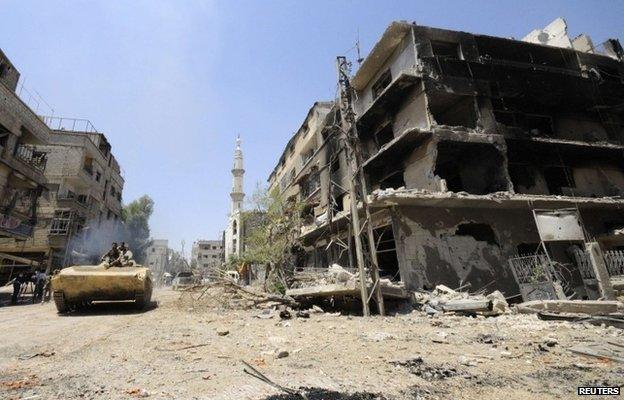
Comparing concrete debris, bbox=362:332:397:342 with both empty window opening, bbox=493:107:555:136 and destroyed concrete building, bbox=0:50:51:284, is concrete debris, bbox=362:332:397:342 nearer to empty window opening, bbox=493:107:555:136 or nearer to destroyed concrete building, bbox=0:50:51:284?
empty window opening, bbox=493:107:555:136

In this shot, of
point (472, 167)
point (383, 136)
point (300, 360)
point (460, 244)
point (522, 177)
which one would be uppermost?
point (383, 136)

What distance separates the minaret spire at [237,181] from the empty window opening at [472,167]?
36598 millimetres

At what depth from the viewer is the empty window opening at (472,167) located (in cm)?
1363

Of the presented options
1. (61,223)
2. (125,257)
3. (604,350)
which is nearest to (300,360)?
(604,350)

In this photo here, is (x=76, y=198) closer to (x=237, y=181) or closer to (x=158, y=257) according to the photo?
(x=237, y=181)

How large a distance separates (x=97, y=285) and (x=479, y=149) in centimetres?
1547

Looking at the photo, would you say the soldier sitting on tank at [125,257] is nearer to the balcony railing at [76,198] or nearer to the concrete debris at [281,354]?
the concrete debris at [281,354]

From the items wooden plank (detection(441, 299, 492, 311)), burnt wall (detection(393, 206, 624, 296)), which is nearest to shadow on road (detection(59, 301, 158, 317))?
burnt wall (detection(393, 206, 624, 296))

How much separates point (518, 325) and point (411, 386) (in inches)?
197

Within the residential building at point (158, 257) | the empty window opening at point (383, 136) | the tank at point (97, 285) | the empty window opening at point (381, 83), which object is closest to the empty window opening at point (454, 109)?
the empty window opening at point (383, 136)

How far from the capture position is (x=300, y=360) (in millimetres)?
4176

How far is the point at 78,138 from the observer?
28703 mm

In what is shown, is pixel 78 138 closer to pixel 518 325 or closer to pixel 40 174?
pixel 40 174

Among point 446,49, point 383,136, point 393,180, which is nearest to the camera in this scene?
point 446,49
